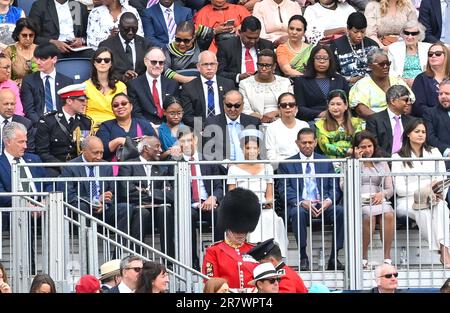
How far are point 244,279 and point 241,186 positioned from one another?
194 cm

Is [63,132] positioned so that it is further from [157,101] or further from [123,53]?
[123,53]

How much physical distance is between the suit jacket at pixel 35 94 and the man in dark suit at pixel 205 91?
137 centimetres

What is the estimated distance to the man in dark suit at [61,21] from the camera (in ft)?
82.7

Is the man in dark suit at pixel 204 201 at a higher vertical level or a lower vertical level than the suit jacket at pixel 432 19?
lower

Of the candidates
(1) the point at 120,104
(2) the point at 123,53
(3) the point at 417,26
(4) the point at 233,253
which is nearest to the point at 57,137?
(1) the point at 120,104

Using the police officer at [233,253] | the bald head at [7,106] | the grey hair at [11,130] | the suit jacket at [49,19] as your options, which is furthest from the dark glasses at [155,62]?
the police officer at [233,253]

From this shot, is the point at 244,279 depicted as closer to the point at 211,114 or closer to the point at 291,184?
the point at 291,184

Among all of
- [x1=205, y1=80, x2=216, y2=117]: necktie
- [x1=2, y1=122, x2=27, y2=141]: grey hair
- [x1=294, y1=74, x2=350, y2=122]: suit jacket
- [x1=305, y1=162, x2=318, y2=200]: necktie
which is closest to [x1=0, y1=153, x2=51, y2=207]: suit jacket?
[x1=2, y1=122, x2=27, y2=141]: grey hair

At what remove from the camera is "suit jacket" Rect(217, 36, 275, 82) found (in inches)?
982

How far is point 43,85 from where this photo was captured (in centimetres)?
2400

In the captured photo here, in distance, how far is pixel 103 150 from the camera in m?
22.6

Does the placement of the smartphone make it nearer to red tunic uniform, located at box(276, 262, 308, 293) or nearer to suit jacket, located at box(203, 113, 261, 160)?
suit jacket, located at box(203, 113, 261, 160)

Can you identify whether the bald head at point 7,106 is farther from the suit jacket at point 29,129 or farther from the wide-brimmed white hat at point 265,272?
the wide-brimmed white hat at point 265,272

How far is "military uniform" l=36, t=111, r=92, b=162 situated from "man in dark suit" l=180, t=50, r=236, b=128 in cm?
129
